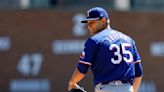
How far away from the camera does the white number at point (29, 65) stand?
12.1 m

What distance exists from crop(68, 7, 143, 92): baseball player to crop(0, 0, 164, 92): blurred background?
5.96 m

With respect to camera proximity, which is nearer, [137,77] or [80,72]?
[80,72]

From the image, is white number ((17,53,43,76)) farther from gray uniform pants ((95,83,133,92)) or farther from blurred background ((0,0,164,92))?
gray uniform pants ((95,83,133,92))

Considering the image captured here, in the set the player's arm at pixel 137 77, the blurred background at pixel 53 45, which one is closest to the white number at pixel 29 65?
the blurred background at pixel 53 45

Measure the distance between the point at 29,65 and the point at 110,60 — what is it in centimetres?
632

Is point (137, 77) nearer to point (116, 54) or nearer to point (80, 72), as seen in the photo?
point (116, 54)

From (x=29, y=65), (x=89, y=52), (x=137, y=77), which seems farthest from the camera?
(x=29, y=65)

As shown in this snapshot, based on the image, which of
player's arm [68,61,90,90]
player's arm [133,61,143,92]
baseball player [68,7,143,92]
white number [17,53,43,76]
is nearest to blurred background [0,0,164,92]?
white number [17,53,43,76]

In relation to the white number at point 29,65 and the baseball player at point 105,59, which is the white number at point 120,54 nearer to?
the baseball player at point 105,59

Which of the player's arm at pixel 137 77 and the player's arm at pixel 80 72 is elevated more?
the player's arm at pixel 80 72

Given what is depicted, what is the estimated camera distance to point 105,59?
5879 millimetres

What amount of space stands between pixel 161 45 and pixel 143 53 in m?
0.39

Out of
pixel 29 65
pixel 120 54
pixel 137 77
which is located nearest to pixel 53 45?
pixel 29 65

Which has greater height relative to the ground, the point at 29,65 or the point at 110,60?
the point at 110,60
